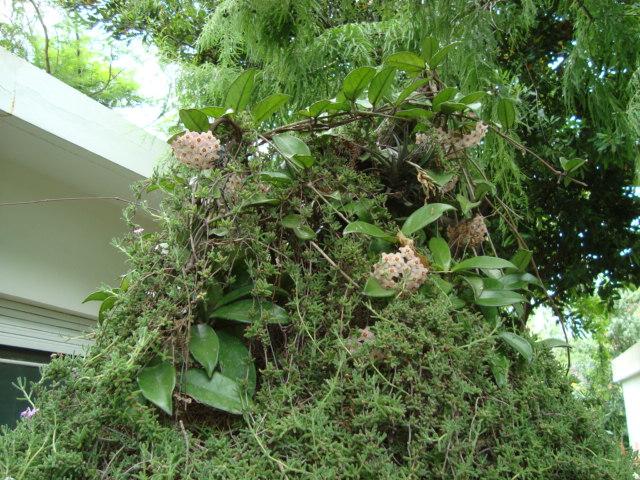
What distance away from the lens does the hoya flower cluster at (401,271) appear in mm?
681

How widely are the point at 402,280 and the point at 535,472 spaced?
269mm

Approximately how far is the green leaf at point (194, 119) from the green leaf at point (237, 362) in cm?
32

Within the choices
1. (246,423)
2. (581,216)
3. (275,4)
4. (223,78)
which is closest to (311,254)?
(246,423)

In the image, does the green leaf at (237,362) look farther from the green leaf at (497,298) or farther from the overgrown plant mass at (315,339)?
the green leaf at (497,298)

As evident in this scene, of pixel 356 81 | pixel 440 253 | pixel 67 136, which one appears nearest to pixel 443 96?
pixel 356 81

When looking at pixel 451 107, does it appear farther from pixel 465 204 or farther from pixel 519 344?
pixel 519 344

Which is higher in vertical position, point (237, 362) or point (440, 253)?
point (440, 253)

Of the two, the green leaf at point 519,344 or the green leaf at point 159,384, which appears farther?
the green leaf at point 519,344

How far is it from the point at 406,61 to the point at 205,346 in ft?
1.89

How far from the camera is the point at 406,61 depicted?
877 millimetres

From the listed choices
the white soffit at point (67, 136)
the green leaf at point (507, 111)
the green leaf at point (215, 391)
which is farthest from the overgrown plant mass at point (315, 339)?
the white soffit at point (67, 136)

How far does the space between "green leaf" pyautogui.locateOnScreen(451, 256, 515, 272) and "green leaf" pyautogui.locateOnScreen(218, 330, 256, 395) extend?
0.32m

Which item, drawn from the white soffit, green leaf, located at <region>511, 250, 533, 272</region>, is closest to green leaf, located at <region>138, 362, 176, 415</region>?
green leaf, located at <region>511, 250, 533, 272</region>

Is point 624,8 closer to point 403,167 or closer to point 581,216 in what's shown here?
point 403,167
